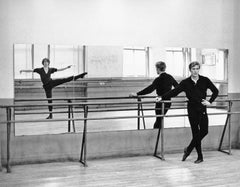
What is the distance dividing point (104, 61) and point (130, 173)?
1.74m

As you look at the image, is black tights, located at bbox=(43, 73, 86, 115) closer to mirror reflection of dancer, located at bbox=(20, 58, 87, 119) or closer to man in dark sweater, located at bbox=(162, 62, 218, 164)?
mirror reflection of dancer, located at bbox=(20, 58, 87, 119)

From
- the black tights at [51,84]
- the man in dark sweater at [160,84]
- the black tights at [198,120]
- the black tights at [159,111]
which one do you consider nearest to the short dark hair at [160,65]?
the man in dark sweater at [160,84]

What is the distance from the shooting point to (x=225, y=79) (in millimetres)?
6617

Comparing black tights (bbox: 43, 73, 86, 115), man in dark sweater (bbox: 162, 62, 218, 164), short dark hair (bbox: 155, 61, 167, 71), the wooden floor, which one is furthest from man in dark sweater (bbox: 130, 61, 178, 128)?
black tights (bbox: 43, 73, 86, 115)

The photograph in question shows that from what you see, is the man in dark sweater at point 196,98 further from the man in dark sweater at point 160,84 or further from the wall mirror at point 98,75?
the wall mirror at point 98,75

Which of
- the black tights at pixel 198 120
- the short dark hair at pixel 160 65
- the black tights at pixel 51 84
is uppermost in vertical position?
the short dark hair at pixel 160 65

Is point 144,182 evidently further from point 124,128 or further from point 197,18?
point 197,18

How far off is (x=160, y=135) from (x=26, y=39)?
247 cm

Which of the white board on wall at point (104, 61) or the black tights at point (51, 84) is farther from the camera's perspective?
the white board on wall at point (104, 61)

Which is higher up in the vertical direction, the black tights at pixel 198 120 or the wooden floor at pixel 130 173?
the black tights at pixel 198 120

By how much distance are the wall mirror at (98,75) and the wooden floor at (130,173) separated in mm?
568

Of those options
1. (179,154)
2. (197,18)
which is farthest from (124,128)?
(197,18)

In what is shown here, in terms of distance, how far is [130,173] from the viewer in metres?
5.04

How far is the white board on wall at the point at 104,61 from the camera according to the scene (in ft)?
19.1
